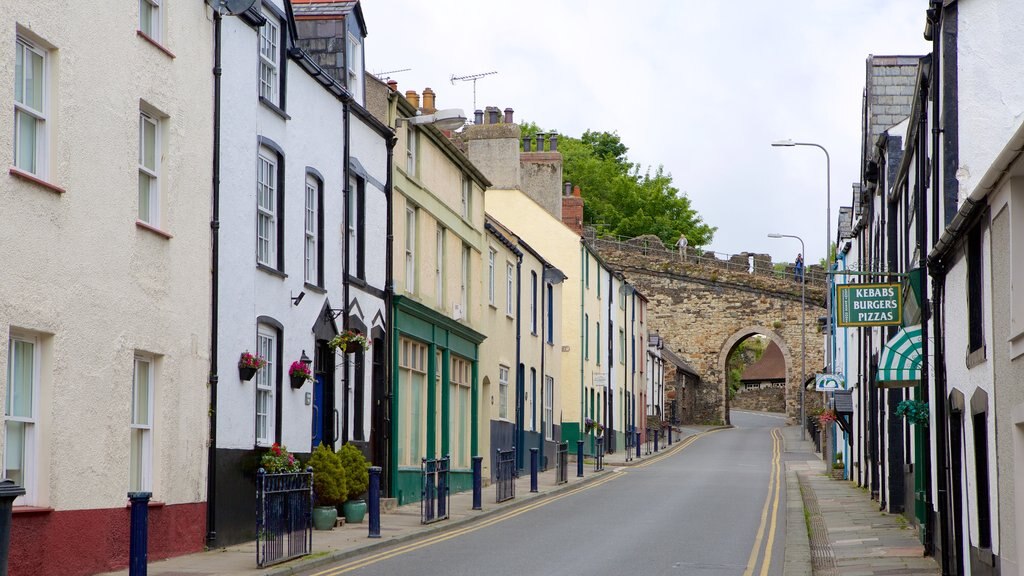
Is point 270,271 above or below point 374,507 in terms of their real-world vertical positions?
above

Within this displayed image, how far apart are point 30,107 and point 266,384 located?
686 cm

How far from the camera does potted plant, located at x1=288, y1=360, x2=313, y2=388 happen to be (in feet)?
60.9

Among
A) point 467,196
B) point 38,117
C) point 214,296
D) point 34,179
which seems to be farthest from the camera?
point 467,196

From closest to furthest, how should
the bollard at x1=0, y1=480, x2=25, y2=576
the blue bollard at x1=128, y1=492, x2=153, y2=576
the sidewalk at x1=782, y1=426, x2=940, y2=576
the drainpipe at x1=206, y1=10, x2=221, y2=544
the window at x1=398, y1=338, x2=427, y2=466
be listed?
the bollard at x1=0, y1=480, x2=25, y2=576 → the blue bollard at x1=128, y1=492, x2=153, y2=576 → the sidewalk at x1=782, y1=426, x2=940, y2=576 → the drainpipe at x1=206, y1=10, x2=221, y2=544 → the window at x1=398, y1=338, x2=427, y2=466

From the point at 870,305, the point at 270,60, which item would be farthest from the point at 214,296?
the point at 870,305

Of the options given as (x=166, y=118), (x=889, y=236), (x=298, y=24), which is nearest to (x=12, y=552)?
(x=166, y=118)

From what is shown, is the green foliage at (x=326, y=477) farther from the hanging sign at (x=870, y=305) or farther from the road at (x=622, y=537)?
the hanging sign at (x=870, y=305)

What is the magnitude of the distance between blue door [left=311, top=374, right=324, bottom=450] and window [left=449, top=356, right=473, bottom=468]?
7695 mm

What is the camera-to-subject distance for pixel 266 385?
59.2 feet

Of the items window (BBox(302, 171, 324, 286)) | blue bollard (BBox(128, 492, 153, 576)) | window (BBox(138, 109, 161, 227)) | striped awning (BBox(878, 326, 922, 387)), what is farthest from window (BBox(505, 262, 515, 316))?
blue bollard (BBox(128, 492, 153, 576))

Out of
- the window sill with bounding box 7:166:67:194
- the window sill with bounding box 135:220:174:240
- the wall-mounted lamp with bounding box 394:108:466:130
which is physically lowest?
the window sill with bounding box 135:220:174:240

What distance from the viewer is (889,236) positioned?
917 inches

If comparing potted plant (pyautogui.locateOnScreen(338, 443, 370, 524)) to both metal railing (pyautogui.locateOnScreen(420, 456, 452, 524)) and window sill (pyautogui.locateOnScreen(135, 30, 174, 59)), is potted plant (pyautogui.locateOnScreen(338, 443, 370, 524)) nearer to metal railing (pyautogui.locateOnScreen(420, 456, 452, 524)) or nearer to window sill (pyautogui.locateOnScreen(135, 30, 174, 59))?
metal railing (pyautogui.locateOnScreen(420, 456, 452, 524))

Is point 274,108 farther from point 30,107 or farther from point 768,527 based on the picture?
point 768,527
